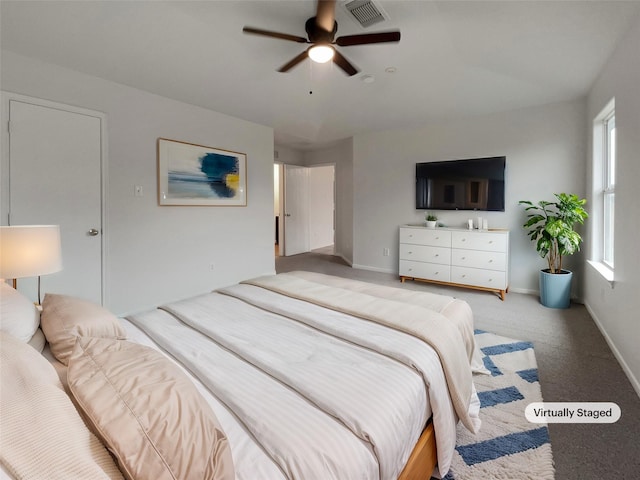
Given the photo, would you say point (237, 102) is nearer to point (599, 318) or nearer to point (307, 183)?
point (307, 183)

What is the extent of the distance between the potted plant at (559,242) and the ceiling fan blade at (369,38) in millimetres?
2743

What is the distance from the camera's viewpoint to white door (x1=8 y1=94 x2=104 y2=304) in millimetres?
2696

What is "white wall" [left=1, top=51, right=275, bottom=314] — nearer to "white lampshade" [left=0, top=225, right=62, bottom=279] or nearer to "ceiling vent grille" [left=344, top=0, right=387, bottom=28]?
"white lampshade" [left=0, top=225, right=62, bottom=279]

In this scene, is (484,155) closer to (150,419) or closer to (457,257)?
(457,257)

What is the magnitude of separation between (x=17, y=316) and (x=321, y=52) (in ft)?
7.58

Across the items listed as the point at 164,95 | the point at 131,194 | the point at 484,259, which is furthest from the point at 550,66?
the point at 131,194

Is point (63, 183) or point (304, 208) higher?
point (304, 208)

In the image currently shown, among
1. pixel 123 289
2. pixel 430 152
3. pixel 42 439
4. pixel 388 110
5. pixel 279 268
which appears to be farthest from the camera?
pixel 279 268

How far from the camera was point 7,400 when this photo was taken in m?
0.67

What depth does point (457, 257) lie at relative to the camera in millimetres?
4344

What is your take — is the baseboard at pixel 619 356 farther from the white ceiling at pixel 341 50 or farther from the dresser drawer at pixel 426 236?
the white ceiling at pixel 341 50

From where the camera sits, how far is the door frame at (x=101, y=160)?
261cm

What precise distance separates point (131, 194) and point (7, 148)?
1005mm

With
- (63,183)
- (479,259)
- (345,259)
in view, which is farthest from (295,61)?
(345,259)
